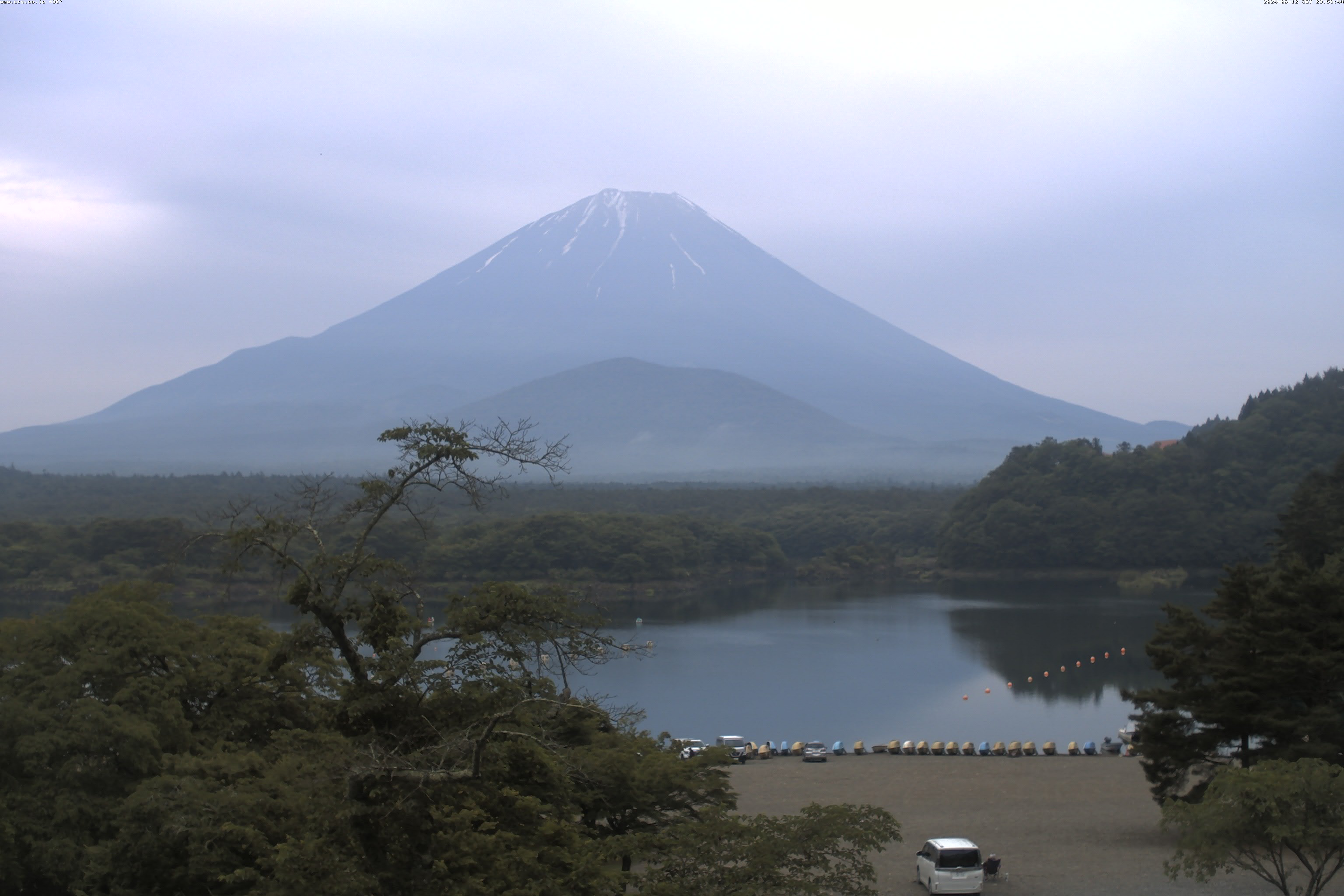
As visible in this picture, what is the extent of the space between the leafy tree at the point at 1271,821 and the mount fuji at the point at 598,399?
435 ft

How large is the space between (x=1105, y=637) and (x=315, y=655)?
102ft

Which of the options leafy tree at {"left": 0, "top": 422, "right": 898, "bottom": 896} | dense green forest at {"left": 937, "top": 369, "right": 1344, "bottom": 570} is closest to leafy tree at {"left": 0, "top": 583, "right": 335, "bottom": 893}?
leafy tree at {"left": 0, "top": 422, "right": 898, "bottom": 896}

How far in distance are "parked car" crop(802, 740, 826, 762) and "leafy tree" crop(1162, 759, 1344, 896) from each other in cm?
952

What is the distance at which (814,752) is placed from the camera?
18.7m

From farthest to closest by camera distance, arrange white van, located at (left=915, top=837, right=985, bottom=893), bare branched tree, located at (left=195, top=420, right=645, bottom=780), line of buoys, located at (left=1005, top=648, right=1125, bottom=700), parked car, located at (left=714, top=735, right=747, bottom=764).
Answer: line of buoys, located at (left=1005, top=648, right=1125, bottom=700)
parked car, located at (left=714, top=735, right=747, bottom=764)
white van, located at (left=915, top=837, right=985, bottom=893)
bare branched tree, located at (left=195, top=420, right=645, bottom=780)

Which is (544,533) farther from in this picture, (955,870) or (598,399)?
(598,399)

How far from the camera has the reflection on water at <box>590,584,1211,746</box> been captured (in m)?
24.0

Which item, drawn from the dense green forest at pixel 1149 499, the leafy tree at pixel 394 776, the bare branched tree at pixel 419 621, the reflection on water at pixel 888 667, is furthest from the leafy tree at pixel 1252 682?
the dense green forest at pixel 1149 499

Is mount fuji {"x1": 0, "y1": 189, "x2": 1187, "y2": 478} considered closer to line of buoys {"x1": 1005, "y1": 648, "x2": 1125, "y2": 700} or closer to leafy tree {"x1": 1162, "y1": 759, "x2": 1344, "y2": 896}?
line of buoys {"x1": 1005, "y1": 648, "x2": 1125, "y2": 700}

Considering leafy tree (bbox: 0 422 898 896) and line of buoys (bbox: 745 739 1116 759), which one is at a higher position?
leafy tree (bbox: 0 422 898 896)

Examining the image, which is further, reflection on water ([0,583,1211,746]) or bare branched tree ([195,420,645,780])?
reflection on water ([0,583,1211,746])

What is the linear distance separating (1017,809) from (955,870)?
4297 millimetres

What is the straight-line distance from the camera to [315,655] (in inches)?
260

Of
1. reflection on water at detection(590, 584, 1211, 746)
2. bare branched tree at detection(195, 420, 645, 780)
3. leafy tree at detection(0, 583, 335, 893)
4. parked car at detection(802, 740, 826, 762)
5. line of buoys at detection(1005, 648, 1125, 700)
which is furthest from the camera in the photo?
line of buoys at detection(1005, 648, 1125, 700)
